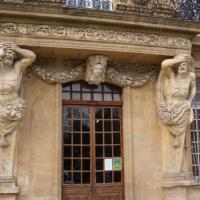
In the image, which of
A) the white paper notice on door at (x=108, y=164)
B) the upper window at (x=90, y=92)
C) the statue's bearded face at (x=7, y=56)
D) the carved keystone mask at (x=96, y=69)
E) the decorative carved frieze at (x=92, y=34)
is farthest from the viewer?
the upper window at (x=90, y=92)

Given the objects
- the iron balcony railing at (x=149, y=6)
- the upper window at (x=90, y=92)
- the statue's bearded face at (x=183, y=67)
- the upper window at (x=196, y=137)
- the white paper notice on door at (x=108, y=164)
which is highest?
the iron balcony railing at (x=149, y=6)

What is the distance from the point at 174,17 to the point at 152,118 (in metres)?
2.18

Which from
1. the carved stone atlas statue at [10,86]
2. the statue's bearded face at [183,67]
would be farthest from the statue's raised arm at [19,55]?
the statue's bearded face at [183,67]

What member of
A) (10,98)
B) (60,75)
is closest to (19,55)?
(10,98)

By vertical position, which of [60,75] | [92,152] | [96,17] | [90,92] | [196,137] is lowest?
[92,152]

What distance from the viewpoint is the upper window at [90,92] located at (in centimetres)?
840

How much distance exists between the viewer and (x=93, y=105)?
8453mm

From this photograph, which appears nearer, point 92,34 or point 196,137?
point 92,34

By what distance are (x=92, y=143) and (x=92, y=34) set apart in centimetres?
220

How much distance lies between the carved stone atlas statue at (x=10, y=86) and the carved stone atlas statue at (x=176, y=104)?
2753 millimetres

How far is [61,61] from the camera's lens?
26.8 ft

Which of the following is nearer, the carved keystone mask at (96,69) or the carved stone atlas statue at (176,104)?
the carved keystone mask at (96,69)

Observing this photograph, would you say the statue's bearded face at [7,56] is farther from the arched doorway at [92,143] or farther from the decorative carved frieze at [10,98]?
the arched doorway at [92,143]

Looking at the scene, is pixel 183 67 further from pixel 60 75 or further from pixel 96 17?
pixel 60 75
